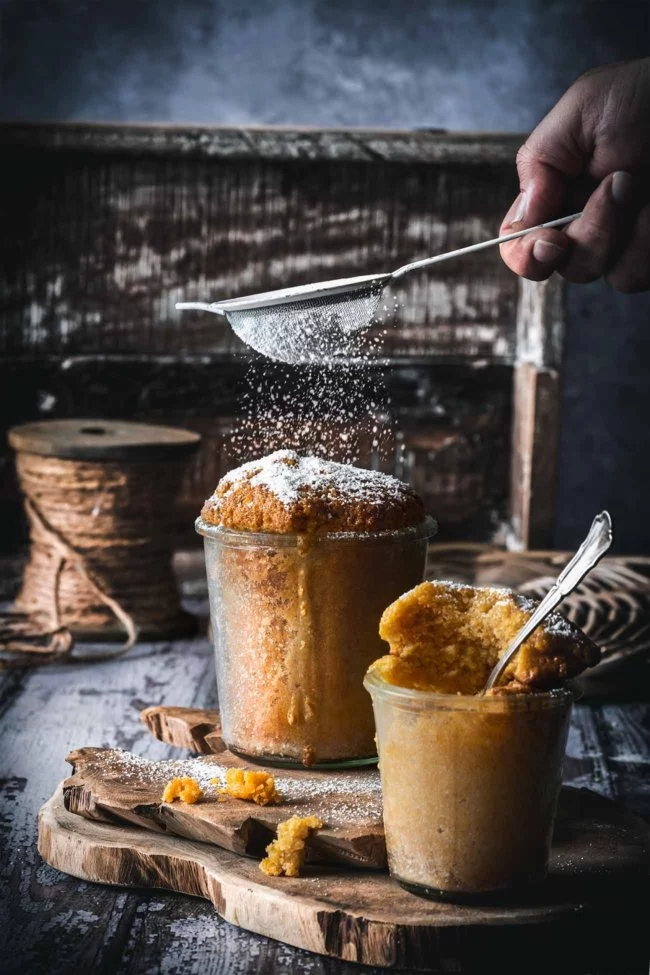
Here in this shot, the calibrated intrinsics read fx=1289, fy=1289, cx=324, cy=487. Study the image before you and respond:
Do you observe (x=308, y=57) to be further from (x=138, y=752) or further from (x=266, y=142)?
(x=138, y=752)

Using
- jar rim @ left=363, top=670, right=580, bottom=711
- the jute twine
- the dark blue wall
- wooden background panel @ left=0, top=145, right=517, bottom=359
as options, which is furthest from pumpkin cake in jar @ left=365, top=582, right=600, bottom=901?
the dark blue wall

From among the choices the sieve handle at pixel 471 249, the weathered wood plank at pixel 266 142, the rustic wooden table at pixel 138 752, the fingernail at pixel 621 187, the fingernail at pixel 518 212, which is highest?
the weathered wood plank at pixel 266 142

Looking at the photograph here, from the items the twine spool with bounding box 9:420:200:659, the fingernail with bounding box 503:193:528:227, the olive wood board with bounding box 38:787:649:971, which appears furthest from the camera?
the twine spool with bounding box 9:420:200:659

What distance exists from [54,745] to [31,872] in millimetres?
454

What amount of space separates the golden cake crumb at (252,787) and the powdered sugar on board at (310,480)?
28 centimetres

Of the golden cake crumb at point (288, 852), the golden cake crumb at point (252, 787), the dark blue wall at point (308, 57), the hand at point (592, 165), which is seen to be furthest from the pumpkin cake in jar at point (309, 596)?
the dark blue wall at point (308, 57)

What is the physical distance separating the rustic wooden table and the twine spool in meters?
0.10

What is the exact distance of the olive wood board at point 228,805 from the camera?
116 cm

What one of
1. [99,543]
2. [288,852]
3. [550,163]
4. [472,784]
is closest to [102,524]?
[99,543]

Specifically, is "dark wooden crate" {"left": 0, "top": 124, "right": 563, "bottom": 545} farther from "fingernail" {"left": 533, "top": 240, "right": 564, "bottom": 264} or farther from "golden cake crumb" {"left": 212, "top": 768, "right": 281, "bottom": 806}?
"golden cake crumb" {"left": 212, "top": 768, "right": 281, "bottom": 806}

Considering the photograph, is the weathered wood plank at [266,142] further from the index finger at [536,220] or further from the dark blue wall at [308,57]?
the index finger at [536,220]

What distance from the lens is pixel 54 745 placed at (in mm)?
1699

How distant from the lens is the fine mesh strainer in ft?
4.42

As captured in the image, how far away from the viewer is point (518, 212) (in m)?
1.50
